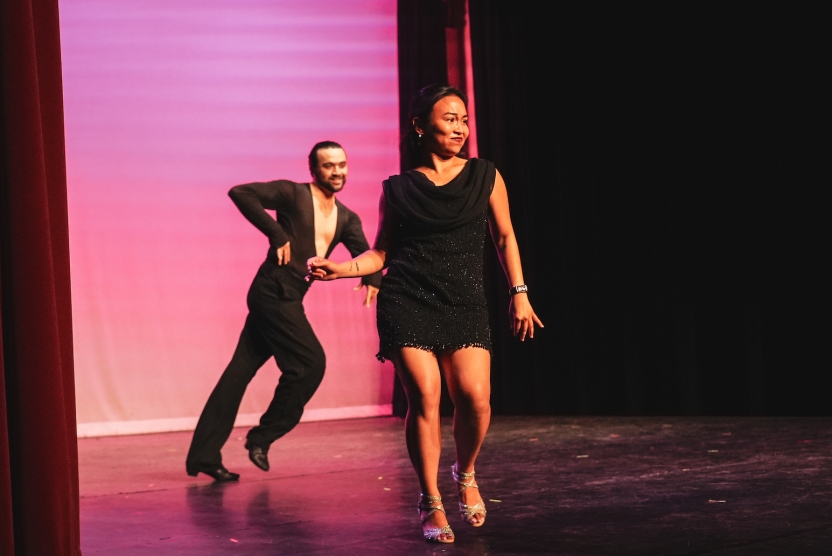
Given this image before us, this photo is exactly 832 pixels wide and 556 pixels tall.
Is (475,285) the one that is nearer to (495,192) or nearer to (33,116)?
(495,192)

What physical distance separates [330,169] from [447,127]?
1.81 meters

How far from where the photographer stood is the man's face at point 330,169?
198 inches

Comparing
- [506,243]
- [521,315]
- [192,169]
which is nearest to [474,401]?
[521,315]

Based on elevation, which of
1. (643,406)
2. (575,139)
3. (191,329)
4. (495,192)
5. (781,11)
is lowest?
(643,406)

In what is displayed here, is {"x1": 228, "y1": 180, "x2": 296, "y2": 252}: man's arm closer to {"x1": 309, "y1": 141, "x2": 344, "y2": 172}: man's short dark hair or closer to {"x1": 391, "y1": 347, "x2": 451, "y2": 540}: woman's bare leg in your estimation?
{"x1": 309, "y1": 141, "x2": 344, "y2": 172}: man's short dark hair

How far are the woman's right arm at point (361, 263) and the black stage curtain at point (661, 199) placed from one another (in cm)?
423

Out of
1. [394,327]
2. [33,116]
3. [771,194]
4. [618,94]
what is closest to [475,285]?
[394,327]

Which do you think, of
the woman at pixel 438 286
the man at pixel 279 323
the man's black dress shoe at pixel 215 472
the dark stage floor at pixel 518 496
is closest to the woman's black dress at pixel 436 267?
the woman at pixel 438 286

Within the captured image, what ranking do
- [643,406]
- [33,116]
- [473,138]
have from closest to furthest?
[33,116]
[643,406]
[473,138]

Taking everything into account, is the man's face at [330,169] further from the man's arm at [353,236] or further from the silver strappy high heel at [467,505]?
the silver strappy high heel at [467,505]

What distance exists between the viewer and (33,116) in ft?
7.44

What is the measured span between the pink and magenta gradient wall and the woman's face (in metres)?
4.63

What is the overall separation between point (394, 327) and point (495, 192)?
0.54 m

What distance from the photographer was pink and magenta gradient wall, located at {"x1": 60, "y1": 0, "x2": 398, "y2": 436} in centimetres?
742
